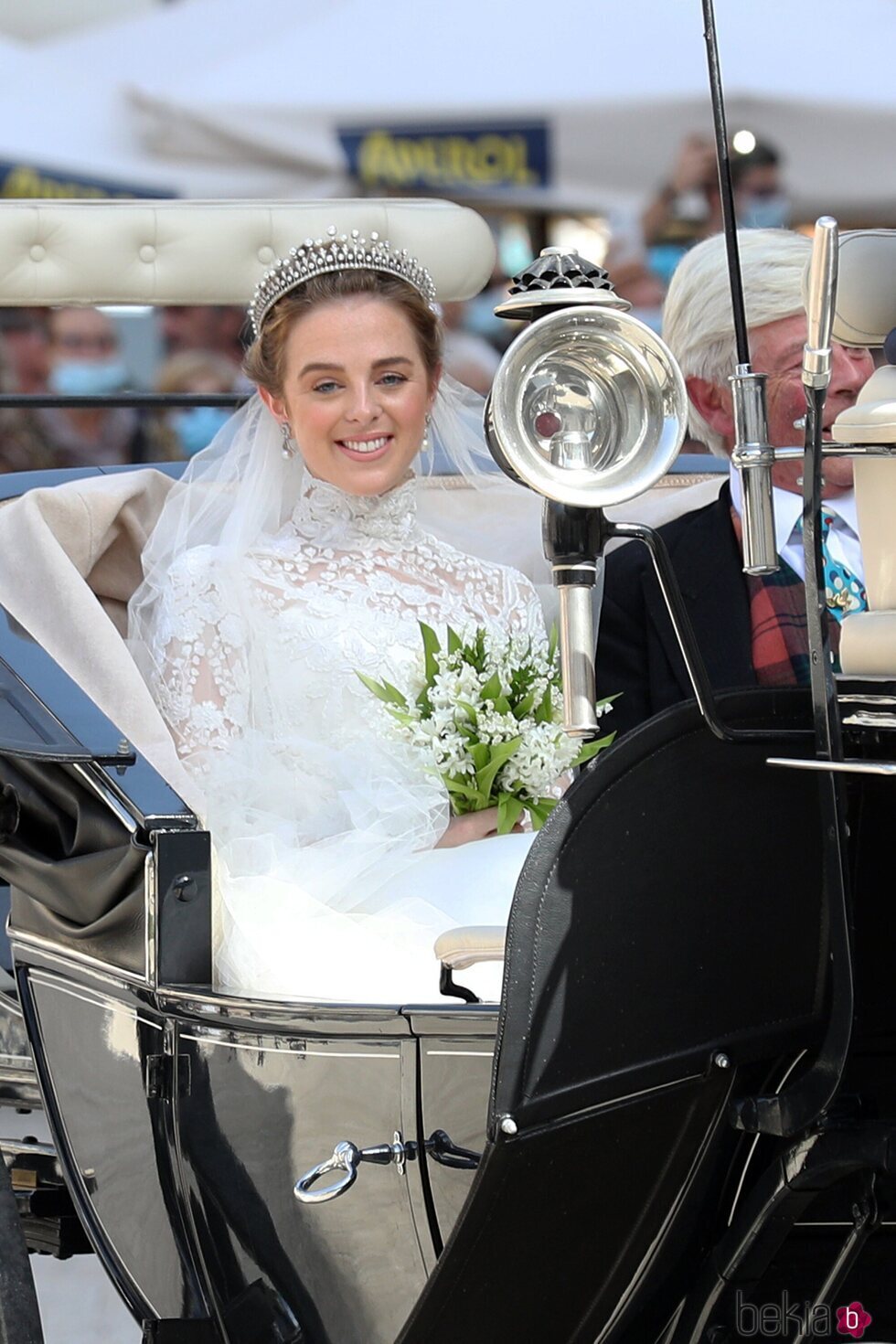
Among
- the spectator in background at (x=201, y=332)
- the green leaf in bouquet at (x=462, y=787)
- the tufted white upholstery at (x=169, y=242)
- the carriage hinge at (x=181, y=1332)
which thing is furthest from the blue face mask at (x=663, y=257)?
the carriage hinge at (x=181, y=1332)

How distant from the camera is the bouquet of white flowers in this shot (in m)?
2.34

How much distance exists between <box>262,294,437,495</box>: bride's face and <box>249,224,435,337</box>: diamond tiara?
→ 5 cm

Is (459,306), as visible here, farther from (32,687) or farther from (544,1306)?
(544,1306)

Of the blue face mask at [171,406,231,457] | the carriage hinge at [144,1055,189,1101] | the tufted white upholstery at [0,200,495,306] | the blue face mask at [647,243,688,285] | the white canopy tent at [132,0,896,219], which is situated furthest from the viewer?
the blue face mask at [647,243,688,285]

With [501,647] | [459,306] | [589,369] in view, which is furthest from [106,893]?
[459,306]

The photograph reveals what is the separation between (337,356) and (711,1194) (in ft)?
4.93

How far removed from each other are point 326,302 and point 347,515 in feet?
1.10

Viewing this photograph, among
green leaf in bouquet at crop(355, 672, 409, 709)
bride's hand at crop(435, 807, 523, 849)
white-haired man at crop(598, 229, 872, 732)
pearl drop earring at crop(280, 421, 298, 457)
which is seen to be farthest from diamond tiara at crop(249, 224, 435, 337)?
bride's hand at crop(435, 807, 523, 849)

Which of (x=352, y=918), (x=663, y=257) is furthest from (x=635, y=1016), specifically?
(x=663, y=257)

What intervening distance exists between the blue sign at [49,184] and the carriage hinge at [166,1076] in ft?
12.4

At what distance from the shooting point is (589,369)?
1.49m

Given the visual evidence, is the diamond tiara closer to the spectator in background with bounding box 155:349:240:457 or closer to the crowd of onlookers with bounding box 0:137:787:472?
the crowd of onlookers with bounding box 0:137:787:472

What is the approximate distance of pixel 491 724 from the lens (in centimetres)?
232

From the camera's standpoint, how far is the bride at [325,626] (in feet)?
7.02
